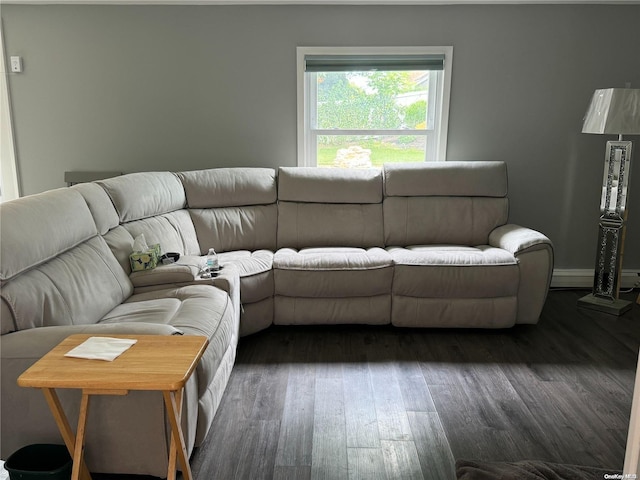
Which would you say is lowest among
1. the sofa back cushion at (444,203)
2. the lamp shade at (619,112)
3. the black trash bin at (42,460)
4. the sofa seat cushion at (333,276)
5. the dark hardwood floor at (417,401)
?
the dark hardwood floor at (417,401)

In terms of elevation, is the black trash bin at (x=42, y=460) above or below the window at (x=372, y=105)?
below

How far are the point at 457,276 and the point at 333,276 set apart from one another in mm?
787

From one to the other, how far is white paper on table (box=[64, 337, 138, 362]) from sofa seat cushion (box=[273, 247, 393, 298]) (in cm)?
158

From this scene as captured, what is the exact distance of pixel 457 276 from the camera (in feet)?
10.5

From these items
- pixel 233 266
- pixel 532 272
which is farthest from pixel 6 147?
pixel 532 272

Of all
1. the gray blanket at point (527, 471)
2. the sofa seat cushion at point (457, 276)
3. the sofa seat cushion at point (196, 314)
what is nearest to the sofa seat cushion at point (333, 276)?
the sofa seat cushion at point (457, 276)

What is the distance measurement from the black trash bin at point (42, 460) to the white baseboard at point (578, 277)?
380 cm

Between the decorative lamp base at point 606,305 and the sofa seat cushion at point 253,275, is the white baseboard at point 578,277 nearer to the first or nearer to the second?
the decorative lamp base at point 606,305

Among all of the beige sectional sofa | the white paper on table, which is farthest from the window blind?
the white paper on table

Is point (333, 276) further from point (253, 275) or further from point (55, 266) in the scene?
point (55, 266)

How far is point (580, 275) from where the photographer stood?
14.0 ft

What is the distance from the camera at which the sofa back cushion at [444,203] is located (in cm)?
379

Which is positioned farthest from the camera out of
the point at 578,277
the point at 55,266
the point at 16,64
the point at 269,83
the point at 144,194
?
the point at 578,277

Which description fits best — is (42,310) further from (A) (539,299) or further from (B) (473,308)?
(A) (539,299)
